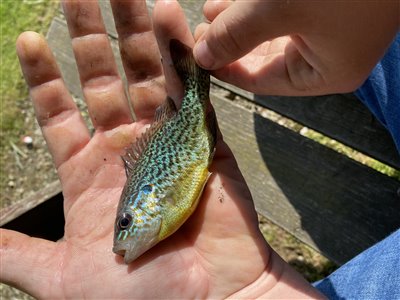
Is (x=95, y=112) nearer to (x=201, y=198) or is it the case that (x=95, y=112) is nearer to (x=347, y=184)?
(x=201, y=198)

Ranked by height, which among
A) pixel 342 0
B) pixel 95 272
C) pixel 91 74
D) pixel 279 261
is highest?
pixel 342 0

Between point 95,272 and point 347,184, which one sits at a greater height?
point 95,272

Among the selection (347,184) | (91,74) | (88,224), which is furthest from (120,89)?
(347,184)

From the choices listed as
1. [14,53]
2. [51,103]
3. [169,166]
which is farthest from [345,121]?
[14,53]

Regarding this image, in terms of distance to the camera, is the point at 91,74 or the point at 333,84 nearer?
the point at 333,84

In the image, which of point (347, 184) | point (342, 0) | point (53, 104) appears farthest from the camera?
point (347, 184)

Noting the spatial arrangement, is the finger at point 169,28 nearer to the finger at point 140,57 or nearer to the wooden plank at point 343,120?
the finger at point 140,57

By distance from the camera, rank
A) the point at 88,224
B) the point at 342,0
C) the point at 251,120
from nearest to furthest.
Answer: the point at 342,0
the point at 88,224
the point at 251,120

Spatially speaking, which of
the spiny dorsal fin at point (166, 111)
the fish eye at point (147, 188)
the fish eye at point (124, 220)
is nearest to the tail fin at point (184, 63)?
the spiny dorsal fin at point (166, 111)

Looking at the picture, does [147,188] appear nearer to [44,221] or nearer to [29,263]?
[29,263]
